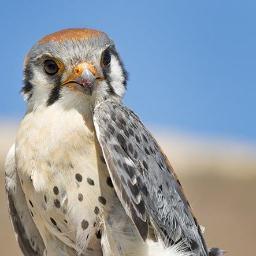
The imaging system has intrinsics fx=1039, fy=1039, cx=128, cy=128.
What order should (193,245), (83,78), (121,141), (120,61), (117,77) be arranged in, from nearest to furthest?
1. (83,78)
2. (121,141)
3. (193,245)
4. (117,77)
5. (120,61)

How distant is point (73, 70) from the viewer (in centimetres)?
602

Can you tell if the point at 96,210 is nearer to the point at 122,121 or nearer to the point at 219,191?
the point at 122,121

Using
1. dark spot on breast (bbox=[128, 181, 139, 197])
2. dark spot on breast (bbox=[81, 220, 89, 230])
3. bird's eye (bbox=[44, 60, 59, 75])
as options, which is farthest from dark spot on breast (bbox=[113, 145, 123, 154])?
bird's eye (bbox=[44, 60, 59, 75])

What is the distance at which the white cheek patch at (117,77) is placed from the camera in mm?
6219

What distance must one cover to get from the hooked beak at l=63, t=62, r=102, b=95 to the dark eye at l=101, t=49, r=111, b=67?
17cm

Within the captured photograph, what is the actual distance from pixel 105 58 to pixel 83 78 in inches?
13.5

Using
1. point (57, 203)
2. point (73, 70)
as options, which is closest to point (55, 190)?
point (57, 203)

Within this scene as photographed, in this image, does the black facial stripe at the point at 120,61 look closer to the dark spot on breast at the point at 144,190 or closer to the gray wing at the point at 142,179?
the gray wing at the point at 142,179

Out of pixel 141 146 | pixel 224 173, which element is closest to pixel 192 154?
pixel 224 173

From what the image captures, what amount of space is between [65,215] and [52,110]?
62 cm

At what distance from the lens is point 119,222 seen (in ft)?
19.5

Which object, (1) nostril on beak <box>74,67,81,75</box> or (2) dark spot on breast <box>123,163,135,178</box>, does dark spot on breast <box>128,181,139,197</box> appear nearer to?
(2) dark spot on breast <box>123,163,135,178</box>

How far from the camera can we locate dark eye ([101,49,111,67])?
20.3 feet

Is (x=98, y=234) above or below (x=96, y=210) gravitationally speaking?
below
